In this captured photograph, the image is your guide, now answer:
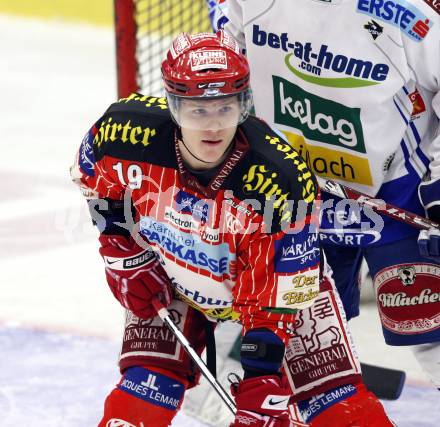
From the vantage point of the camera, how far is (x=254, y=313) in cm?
218

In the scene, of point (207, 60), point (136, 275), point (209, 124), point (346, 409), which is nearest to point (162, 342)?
point (136, 275)

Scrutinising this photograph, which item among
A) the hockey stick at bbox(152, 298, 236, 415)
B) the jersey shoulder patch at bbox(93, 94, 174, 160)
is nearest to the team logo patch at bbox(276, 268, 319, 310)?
the hockey stick at bbox(152, 298, 236, 415)

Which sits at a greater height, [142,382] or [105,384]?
[142,382]

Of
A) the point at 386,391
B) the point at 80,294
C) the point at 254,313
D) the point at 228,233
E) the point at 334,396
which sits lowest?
the point at 80,294

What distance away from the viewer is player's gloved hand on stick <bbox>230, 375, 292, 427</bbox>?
84.0 inches

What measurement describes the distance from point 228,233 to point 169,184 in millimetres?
157

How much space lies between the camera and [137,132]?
226 cm

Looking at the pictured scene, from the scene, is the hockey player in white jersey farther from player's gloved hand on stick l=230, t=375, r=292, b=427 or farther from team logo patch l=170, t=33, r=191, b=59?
player's gloved hand on stick l=230, t=375, r=292, b=427

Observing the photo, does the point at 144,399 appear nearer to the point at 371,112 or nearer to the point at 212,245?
the point at 212,245

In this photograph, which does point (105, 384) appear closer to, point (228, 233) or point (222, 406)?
point (222, 406)

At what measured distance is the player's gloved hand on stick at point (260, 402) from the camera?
2.13 m

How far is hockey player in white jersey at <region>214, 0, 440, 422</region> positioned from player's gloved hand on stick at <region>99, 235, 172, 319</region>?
1.41 feet

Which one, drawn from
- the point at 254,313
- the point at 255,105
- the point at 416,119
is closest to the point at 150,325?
the point at 254,313

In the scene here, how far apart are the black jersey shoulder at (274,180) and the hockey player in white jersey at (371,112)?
37cm
